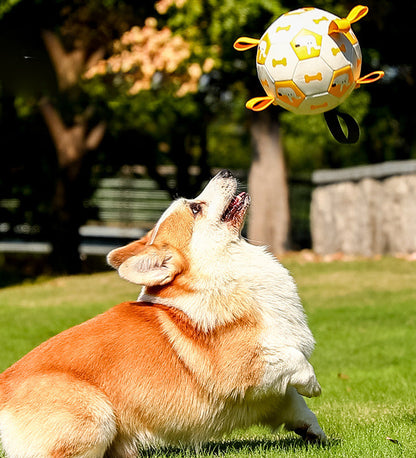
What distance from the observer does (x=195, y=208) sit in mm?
4473

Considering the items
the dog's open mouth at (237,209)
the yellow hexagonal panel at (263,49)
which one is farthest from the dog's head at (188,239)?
the yellow hexagonal panel at (263,49)

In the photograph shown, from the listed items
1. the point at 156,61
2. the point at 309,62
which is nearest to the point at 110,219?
the point at 156,61

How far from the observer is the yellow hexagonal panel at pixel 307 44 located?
15.3ft

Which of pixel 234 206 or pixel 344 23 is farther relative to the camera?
pixel 344 23

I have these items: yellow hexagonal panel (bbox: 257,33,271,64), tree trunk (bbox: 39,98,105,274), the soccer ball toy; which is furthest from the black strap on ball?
tree trunk (bbox: 39,98,105,274)

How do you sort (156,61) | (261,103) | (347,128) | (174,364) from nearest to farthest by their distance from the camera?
(174,364) → (347,128) → (261,103) → (156,61)

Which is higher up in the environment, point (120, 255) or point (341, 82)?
point (341, 82)

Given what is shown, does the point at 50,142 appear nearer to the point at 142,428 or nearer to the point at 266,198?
the point at 266,198

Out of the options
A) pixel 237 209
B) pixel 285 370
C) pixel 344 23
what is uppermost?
pixel 344 23

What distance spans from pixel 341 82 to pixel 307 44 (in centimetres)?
30

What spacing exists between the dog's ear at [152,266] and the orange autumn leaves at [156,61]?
874cm

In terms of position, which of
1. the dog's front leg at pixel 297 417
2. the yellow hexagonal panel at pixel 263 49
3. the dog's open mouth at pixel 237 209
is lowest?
the dog's front leg at pixel 297 417

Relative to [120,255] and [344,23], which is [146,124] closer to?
[344,23]

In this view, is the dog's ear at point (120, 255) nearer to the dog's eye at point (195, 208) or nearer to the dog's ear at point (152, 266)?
the dog's ear at point (152, 266)
